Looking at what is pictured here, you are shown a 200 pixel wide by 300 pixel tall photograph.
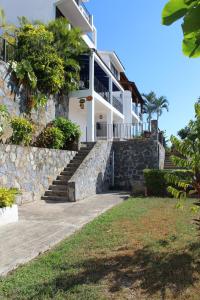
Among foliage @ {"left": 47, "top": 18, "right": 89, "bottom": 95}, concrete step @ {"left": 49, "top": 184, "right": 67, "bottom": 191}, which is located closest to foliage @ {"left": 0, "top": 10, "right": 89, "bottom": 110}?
foliage @ {"left": 47, "top": 18, "right": 89, "bottom": 95}

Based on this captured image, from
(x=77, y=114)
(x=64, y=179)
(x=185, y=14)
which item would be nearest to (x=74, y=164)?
(x=64, y=179)

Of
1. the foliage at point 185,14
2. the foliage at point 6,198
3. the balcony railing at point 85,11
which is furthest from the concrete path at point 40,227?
the balcony railing at point 85,11

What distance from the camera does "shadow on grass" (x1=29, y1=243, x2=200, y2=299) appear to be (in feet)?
14.6

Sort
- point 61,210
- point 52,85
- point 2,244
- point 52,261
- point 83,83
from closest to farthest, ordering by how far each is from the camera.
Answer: point 52,261 < point 2,244 < point 61,210 < point 52,85 < point 83,83

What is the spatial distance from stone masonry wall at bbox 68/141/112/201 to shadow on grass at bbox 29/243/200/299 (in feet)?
24.9

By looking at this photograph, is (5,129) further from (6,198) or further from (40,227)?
(40,227)

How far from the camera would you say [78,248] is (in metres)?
6.32

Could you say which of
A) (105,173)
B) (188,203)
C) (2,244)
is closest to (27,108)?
(105,173)

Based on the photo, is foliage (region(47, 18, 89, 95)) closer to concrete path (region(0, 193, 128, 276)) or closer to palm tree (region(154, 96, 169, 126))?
concrete path (region(0, 193, 128, 276))

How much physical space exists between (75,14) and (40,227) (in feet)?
62.3

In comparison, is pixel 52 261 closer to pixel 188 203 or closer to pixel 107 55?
pixel 188 203

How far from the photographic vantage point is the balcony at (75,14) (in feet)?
74.4

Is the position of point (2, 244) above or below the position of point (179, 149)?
below

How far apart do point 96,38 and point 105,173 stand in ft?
56.0
